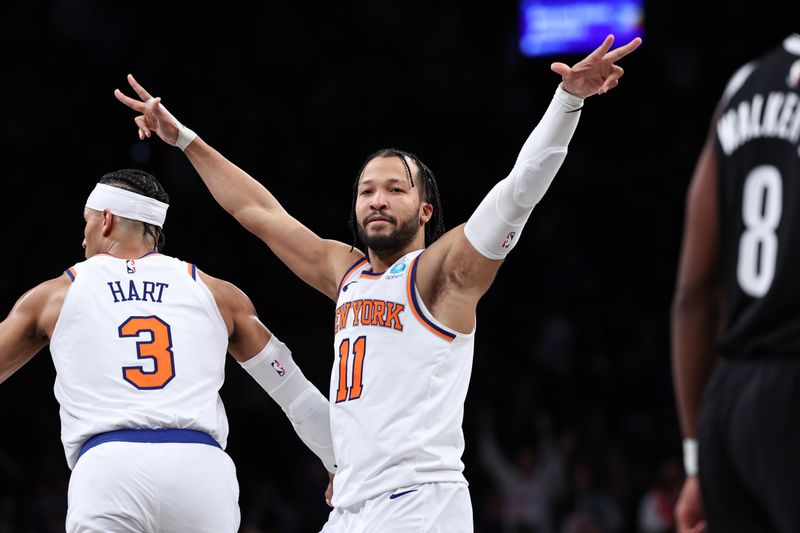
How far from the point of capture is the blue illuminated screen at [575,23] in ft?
44.6

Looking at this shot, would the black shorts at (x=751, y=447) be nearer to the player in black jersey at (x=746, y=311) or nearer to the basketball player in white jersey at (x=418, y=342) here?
the player in black jersey at (x=746, y=311)

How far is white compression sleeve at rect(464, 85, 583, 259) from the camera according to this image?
4.09 m

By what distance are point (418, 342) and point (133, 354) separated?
125 cm

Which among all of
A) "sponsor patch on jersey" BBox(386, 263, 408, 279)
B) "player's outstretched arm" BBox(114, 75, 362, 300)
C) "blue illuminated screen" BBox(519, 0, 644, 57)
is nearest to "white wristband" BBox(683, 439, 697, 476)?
"sponsor patch on jersey" BBox(386, 263, 408, 279)

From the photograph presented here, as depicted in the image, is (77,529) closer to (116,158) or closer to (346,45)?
(116,158)

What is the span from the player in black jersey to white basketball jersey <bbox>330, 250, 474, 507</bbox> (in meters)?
1.59

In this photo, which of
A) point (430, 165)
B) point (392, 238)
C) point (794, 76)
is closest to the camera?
point (794, 76)

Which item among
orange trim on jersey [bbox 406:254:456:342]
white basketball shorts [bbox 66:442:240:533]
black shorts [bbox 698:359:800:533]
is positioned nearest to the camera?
black shorts [bbox 698:359:800:533]

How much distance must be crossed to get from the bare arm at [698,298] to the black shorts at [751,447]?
5.7 inches

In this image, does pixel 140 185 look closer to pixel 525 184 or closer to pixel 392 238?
pixel 392 238

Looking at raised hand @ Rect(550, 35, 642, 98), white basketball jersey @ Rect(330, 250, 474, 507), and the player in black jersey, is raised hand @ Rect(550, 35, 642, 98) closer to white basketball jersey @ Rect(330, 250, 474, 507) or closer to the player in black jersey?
white basketball jersey @ Rect(330, 250, 474, 507)

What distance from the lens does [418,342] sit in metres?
4.24

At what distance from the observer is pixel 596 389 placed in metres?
11.7

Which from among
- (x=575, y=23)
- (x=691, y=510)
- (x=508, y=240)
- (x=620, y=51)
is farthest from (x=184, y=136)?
(x=575, y=23)
